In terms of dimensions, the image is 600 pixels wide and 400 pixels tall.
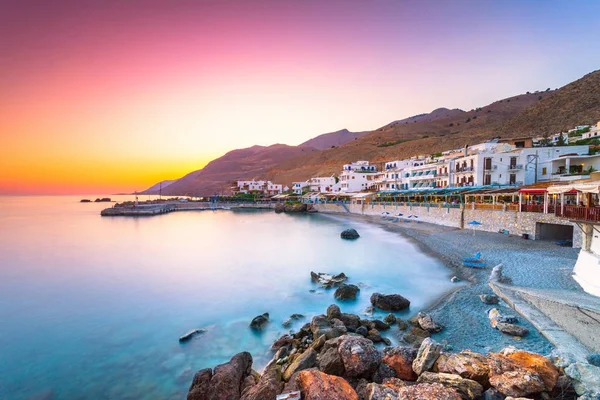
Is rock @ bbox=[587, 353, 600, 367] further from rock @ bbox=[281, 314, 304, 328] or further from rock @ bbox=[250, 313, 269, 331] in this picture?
rock @ bbox=[250, 313, 269, 331]

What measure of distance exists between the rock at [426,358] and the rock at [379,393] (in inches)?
42.8

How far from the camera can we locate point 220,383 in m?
7.50

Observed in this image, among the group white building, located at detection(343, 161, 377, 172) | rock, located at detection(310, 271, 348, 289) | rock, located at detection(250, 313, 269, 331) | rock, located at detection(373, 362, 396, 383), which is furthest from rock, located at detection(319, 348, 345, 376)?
white building, located at detection(343, 161, 377, 172)

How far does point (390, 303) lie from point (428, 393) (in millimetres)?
8727

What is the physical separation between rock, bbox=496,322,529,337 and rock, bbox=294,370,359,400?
6506mm

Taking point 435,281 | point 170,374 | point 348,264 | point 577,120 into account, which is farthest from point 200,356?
point 577,120

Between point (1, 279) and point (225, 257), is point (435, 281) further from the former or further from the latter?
point (1, 279)

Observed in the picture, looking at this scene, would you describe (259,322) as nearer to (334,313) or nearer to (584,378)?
(334,313)

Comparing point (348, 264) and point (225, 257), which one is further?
point (225, 257)

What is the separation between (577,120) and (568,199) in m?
56.4

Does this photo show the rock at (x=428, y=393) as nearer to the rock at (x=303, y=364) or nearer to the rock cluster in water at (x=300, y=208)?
the rock at (x=303, y=364)

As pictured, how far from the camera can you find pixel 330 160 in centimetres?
15188

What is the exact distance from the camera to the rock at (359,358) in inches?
270

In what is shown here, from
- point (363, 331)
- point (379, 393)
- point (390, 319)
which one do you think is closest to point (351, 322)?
point (363, 331)
